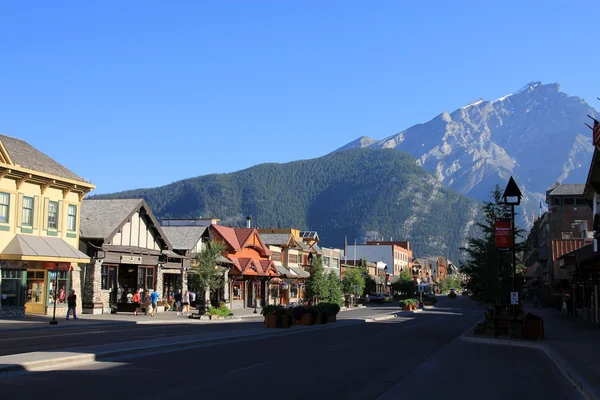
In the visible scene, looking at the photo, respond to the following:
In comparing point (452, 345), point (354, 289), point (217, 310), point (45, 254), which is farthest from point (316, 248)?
point (452, 345)

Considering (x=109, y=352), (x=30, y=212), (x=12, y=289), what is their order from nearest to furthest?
(x=109, y=352) < (x=12, y=289) < (x=30, y=212)

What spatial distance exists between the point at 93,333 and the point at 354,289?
55.1 meters

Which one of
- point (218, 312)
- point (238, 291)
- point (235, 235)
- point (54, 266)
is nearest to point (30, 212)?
point (54, 266)

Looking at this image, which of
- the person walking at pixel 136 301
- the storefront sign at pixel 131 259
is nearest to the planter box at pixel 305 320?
the person walking at pixel 136 301

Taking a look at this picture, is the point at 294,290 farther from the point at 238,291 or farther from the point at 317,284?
the point at 238,291

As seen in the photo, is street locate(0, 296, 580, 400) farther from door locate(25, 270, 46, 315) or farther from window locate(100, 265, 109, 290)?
window locate(100, 265, 109, 290)

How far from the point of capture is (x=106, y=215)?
46.4 m

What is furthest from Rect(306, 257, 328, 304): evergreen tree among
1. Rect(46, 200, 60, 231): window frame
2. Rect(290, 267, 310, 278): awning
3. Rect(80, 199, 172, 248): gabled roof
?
Rect(46, 200, 60, 231): window frame

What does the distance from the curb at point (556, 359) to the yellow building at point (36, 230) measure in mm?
21019

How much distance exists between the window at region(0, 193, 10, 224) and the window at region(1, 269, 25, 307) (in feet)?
9.07

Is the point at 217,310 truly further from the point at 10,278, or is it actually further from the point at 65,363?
the point at 65,363

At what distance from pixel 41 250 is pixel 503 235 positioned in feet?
79.6

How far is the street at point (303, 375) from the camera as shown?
12.8 meters

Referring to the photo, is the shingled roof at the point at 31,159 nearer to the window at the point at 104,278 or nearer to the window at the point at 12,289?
the window at the point at 12,289
